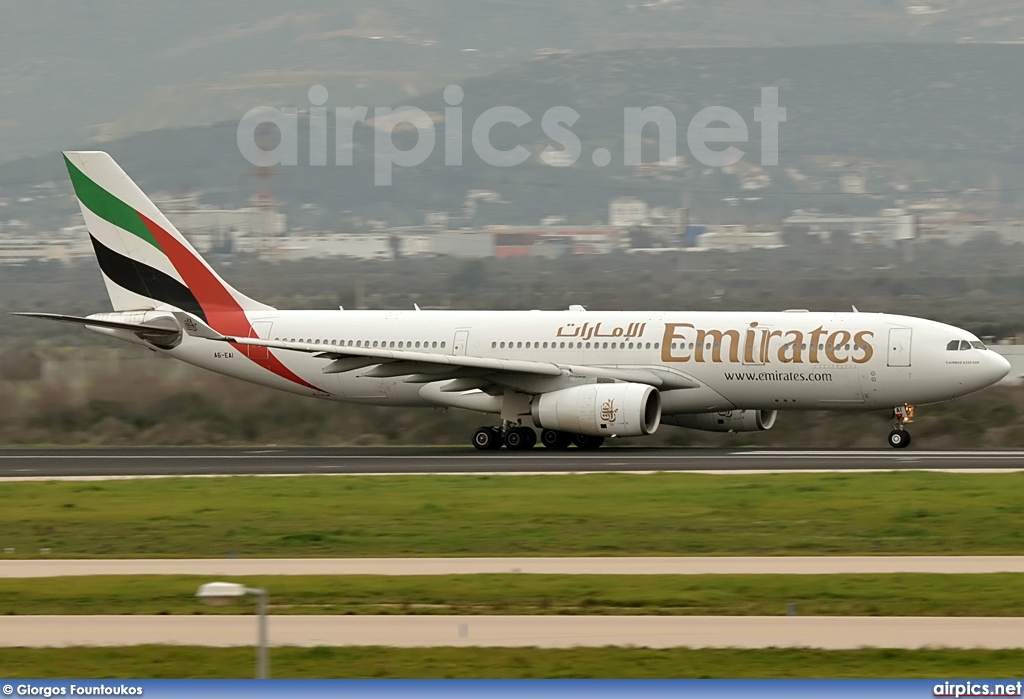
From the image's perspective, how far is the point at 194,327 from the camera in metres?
40.5

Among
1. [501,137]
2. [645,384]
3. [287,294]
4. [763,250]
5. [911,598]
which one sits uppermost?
[501,137]

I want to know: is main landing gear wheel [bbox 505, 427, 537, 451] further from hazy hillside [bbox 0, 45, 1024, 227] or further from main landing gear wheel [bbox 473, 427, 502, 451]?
hazy hillside [bbox 0, 45, 1024, 227]

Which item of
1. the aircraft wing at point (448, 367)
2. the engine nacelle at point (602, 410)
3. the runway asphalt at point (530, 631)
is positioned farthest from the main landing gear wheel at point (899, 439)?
the runway asphalt at point (530, 631)

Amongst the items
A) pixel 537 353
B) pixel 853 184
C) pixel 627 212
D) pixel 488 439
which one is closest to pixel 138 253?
pixel 488 439

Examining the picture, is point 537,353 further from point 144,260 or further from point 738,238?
point 738,238

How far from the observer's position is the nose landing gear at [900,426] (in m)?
36.6

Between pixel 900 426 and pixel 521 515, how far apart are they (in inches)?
642

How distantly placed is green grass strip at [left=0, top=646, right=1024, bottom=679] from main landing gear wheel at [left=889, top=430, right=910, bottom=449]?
2422 cm

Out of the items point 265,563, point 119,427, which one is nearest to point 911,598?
point 265,563

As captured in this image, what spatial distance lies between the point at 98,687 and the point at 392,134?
15598cm

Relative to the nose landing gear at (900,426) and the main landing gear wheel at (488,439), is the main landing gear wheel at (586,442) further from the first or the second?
the nose landing gear at (900,426)

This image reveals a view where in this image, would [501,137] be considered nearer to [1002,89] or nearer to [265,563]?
[1002,89]

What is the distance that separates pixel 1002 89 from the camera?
152125mm

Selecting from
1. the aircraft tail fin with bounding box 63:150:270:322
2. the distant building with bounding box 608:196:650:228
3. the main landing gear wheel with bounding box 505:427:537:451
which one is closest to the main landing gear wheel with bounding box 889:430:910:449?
the main landing gear wheel with bounding box 505:427:537:451
